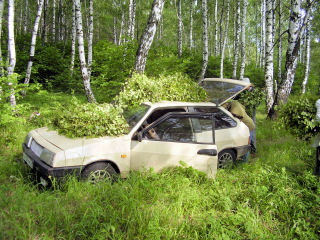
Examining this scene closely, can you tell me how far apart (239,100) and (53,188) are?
203 inches

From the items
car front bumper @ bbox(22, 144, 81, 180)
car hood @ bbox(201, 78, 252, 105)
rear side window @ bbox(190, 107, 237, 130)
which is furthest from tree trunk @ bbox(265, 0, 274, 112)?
car front bumper @ bbox(22, 144, 81, 180)

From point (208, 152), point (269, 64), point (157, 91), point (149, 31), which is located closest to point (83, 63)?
point (149, 31)

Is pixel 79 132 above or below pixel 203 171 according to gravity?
above

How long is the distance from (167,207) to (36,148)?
240 cm

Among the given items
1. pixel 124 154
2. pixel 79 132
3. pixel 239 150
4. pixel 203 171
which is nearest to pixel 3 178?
pixel 79 132

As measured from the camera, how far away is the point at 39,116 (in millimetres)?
7629

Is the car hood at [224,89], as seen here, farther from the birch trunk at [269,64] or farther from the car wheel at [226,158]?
the birch trunk at [269,64]

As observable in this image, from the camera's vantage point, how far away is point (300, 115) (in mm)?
4715

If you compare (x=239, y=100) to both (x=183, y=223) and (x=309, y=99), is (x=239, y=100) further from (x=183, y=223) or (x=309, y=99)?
(x=183, y=223)

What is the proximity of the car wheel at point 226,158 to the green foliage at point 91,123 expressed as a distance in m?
2.23

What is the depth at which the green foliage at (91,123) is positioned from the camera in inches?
162

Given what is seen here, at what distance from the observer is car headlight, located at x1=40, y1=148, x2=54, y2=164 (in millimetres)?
3629

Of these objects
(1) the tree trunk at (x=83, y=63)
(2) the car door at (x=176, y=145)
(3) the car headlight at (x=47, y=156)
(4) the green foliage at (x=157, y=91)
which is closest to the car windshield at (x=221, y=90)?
(4) the green foliage at (x=157, y=91)

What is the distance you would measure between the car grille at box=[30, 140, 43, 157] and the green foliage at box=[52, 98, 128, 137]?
0.42 meters
